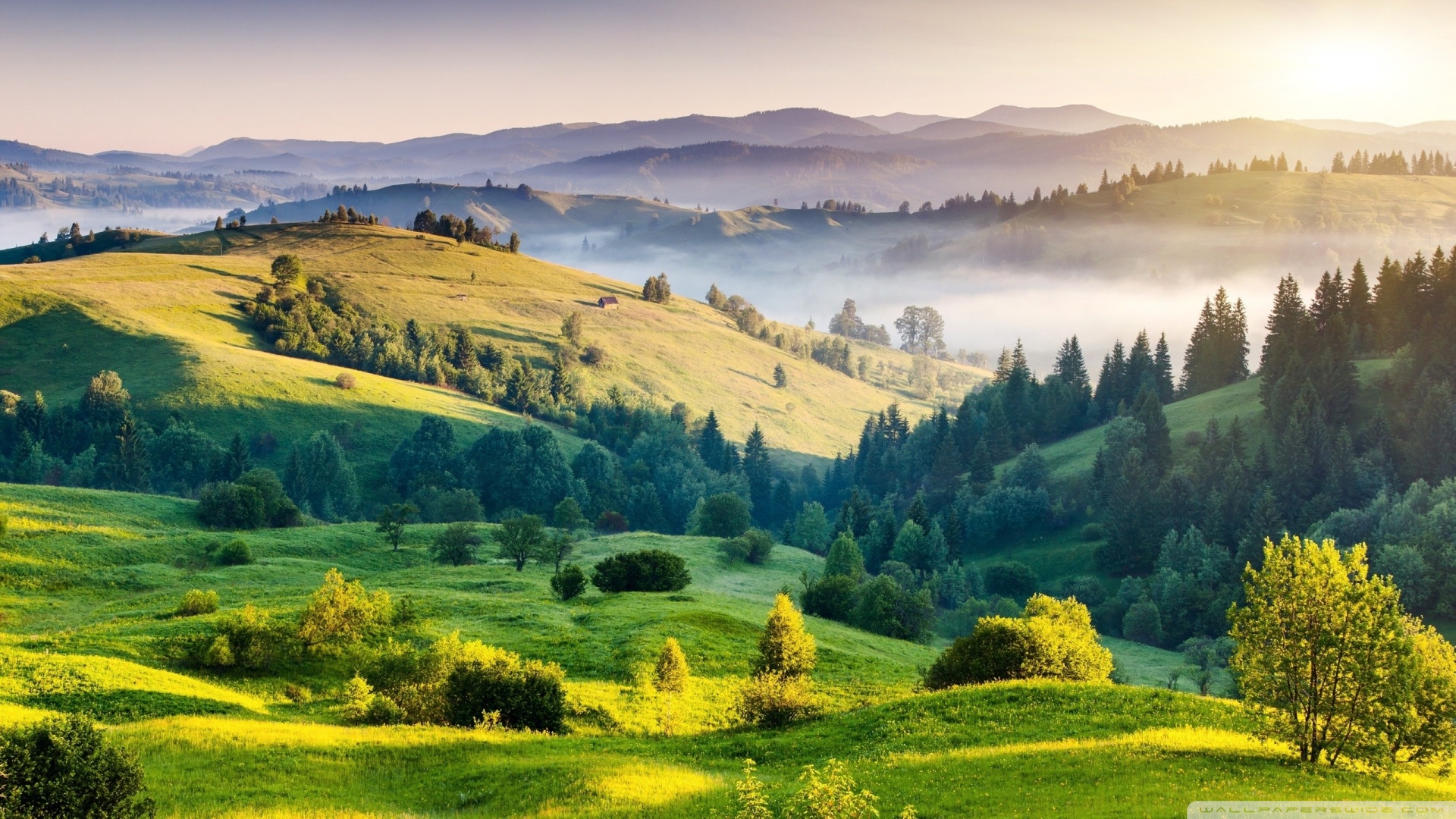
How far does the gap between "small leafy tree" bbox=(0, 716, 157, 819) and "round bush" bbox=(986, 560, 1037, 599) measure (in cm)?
11043

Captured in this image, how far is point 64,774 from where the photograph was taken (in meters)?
23.3

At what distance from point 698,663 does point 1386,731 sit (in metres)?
38.1

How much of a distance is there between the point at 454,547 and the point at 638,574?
22.6 meters

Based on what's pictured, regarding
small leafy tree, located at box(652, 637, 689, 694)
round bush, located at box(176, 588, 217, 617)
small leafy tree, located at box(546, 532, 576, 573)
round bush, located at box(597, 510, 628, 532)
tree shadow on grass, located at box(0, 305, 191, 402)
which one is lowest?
round bush, located at box(597, 510, 628, 532)

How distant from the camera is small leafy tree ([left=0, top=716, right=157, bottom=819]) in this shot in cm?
2284

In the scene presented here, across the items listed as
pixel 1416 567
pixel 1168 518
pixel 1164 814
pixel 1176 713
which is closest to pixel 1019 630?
pixel 1176 713

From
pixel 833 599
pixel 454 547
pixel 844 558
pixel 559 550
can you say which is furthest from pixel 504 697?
pixel 844 558

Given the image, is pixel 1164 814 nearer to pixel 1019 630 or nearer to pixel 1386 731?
pixel 1386 731

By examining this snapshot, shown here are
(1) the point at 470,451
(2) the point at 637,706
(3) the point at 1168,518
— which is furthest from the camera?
(1) the point at 470,451

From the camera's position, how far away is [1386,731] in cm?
2823

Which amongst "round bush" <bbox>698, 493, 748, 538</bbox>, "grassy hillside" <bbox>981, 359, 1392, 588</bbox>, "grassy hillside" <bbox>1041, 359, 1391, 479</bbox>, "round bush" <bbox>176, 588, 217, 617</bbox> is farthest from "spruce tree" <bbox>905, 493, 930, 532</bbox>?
"round bush" <bbox>176, 588, 217, 617</bbox>

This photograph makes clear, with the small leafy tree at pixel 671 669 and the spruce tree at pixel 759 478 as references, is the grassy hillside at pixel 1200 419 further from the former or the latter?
the small leafy tree at pixel 671 669

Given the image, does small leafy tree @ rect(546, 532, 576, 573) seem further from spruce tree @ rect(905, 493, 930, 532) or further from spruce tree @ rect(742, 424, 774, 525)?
spruce tree @ rect(742, 424, 774, 525)

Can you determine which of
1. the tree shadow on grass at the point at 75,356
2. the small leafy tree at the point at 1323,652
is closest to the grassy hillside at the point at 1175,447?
the small leafy tree at the point at 1323,652
